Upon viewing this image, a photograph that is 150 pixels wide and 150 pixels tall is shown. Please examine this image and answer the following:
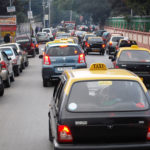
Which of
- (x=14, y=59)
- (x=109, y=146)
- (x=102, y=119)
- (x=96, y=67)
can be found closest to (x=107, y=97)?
(x=102, y=119)

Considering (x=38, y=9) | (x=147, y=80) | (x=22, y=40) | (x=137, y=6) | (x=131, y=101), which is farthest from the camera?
(x=38, y=9)

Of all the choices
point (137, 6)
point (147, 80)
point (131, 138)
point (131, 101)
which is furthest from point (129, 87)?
point (137, 6)

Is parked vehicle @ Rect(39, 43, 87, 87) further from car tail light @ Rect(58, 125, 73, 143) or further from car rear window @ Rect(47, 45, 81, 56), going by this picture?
car tail light @ Rect(58, 125, 73, 143)

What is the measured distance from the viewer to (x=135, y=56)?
724 inches

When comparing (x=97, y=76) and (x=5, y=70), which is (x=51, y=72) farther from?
(x=97, y=76)

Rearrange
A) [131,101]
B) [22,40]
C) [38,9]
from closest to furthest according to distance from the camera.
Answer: [131,101] < [22,40] < [38,9]

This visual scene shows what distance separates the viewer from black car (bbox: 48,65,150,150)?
6.54m

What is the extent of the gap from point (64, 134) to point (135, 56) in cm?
1209

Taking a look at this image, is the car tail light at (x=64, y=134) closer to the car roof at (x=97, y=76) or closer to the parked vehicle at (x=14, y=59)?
the car roof at (x=97, y=76)

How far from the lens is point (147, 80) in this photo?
18.0 metres

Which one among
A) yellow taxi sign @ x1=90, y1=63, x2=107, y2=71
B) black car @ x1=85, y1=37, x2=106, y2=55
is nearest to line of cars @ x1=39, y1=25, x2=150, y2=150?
yellow taxi sign @ x1=90, y1=63, x2=107, y2=71

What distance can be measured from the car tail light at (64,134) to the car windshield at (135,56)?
1178 centimetres

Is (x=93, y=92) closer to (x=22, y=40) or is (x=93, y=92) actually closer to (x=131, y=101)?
(x=131, y=101)

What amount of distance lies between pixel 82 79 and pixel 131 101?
71cm
